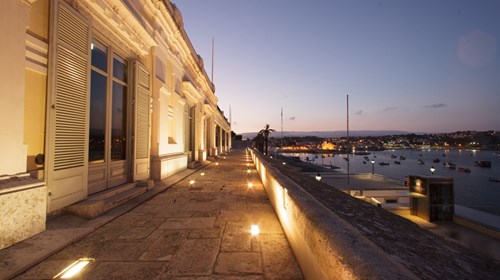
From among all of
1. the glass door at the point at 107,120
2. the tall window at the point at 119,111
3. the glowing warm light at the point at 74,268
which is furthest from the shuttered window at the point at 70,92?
the glowing warm light at the point at 74,268

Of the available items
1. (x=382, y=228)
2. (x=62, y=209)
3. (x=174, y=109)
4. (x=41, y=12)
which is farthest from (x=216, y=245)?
(x=174, y=109)

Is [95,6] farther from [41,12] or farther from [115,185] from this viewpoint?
[115,185]

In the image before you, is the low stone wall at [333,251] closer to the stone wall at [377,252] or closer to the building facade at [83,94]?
the stone wall at [377,252]

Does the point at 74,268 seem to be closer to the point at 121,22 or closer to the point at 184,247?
the point at 184,247

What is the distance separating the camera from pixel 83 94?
16.0 ft

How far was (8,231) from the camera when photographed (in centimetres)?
311

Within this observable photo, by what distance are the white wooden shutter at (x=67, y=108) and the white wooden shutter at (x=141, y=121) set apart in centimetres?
221

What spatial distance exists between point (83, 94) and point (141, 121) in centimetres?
268

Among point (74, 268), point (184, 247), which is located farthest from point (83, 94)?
point (184, 247)

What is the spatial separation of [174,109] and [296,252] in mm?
9424

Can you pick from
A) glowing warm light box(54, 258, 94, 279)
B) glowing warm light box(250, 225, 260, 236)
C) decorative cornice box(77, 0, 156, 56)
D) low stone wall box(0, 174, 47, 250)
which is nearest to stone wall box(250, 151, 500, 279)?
glowing warm light box(250, 225, 260, 236)

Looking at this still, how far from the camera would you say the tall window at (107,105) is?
5.64 m

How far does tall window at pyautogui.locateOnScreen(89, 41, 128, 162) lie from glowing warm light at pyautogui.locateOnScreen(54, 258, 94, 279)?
3172 millimetres

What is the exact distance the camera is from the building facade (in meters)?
3.41
